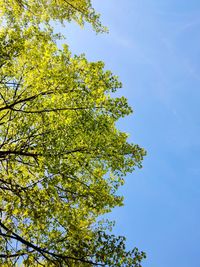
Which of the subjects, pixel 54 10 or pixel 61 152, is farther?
pixel 54 10

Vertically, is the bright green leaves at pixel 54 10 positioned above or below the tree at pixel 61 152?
above

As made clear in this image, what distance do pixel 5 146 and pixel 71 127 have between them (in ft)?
9.12

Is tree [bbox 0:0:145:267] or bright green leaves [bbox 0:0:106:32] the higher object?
bright green leaves [bbox 0:0:106:32]

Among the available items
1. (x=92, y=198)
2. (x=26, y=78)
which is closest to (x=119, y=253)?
(x=92, y=198)

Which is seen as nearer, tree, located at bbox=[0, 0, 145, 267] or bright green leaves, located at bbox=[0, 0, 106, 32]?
tree, located at bbox=[0, 0, 145, 267]

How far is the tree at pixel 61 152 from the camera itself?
881 centimetres

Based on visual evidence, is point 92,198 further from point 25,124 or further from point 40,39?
point 40,39

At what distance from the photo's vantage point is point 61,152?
30.4 feet

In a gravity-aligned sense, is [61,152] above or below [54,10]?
below

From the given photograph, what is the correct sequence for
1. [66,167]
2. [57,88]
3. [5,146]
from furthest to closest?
[5,146] → [57,88] → [66,167]

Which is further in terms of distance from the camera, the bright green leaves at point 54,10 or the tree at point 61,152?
the bright green leaves at point 54,10

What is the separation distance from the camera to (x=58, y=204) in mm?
9562

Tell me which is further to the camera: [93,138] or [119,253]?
[93,138]

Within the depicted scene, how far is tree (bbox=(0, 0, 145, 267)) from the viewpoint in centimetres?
881
